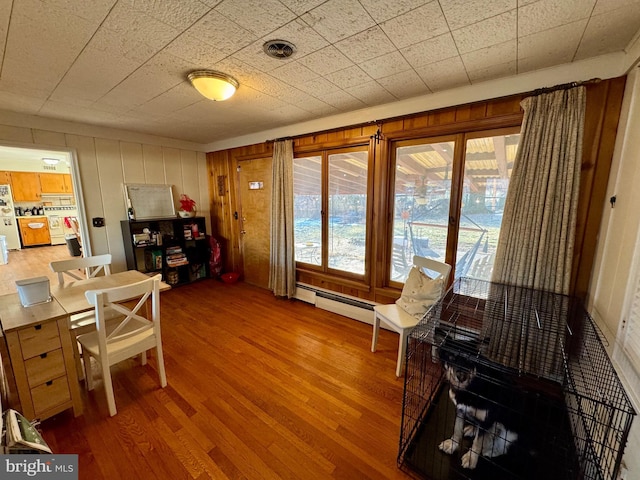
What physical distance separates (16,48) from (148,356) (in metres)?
2.43

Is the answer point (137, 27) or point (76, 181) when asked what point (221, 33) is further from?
point (76, 181)

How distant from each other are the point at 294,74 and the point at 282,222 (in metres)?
1.91

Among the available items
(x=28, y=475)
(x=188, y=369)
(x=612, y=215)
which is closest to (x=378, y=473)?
(x=28, y=475)

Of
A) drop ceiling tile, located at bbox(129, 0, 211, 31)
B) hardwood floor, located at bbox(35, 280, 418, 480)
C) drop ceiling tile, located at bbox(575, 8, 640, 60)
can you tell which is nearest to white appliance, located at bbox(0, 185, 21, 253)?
hardwood floor, located at bbox(35, 280, 418, 480)

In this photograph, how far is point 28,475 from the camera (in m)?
0.88

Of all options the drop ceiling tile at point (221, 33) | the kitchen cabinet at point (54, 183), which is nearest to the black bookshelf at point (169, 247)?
the drop ceiling tile at point (221, 33)

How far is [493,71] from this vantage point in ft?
6.23

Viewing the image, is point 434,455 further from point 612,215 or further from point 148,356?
point 148,356

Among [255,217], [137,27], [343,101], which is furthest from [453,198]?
Result: [255,217]

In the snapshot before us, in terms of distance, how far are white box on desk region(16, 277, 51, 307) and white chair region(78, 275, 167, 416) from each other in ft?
1.20

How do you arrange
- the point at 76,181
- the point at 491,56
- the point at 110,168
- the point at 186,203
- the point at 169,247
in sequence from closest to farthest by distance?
1. the point at 491,56
2. the point at 76,181
3. the point at 110,168
4. the point at 169,247
5. the point at 186,203

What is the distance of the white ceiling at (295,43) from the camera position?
1263 mm

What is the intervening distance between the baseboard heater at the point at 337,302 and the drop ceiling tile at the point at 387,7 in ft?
8.31

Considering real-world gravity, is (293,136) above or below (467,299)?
above
